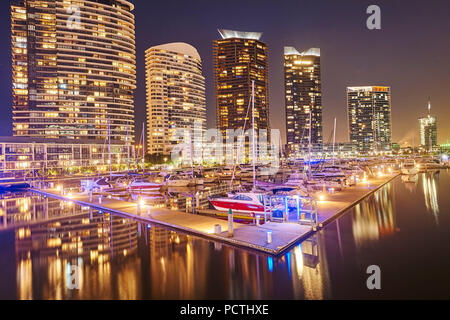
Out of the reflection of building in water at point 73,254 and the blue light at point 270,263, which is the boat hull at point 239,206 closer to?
the reflection of building in water at point 73,254

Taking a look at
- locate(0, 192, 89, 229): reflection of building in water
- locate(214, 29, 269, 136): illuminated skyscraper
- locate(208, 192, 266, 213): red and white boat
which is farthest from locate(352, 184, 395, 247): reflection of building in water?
locate(214, 29, 269, 136): illuminated skyscraper

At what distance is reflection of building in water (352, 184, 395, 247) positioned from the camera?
16147 millimetres

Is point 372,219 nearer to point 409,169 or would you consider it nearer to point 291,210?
point 291,210

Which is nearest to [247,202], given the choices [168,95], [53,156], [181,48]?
[53,156]

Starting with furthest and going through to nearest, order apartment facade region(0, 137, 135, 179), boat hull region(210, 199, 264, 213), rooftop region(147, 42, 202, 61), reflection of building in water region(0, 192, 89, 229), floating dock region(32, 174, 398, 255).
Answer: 1. rooftop region(147, 42, 202, 61)
2. apartment facade region(0, 137, 135, 179)
3. reflection of building in water region(0, 192, 89, 229)
4. boat hull region(210, 199, 264, 213)
5. floating dock region(32, 174, 398, 255)

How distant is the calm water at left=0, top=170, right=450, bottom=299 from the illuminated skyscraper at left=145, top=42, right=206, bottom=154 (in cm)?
14605

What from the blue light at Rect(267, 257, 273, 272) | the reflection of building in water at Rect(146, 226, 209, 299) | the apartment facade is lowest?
the reflection of building in water at Rect(146, 226, 209, 299)

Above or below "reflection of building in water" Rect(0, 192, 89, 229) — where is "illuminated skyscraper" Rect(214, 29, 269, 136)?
above

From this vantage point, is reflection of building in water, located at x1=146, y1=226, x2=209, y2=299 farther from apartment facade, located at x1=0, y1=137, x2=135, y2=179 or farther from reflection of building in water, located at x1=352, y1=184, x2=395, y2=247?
apartment facade, located at x1=0, y1=137, x2=135, y2=179

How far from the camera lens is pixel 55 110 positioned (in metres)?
→ 105

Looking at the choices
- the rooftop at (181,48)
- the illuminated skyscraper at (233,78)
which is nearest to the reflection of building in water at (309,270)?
the illuminated skyscraper at (233,78)

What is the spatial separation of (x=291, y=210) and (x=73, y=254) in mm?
15908

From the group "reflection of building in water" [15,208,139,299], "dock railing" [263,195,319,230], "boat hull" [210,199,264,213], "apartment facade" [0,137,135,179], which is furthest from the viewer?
"apartment facade" [0,137,135,179]

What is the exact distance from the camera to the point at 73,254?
13.6 meters
